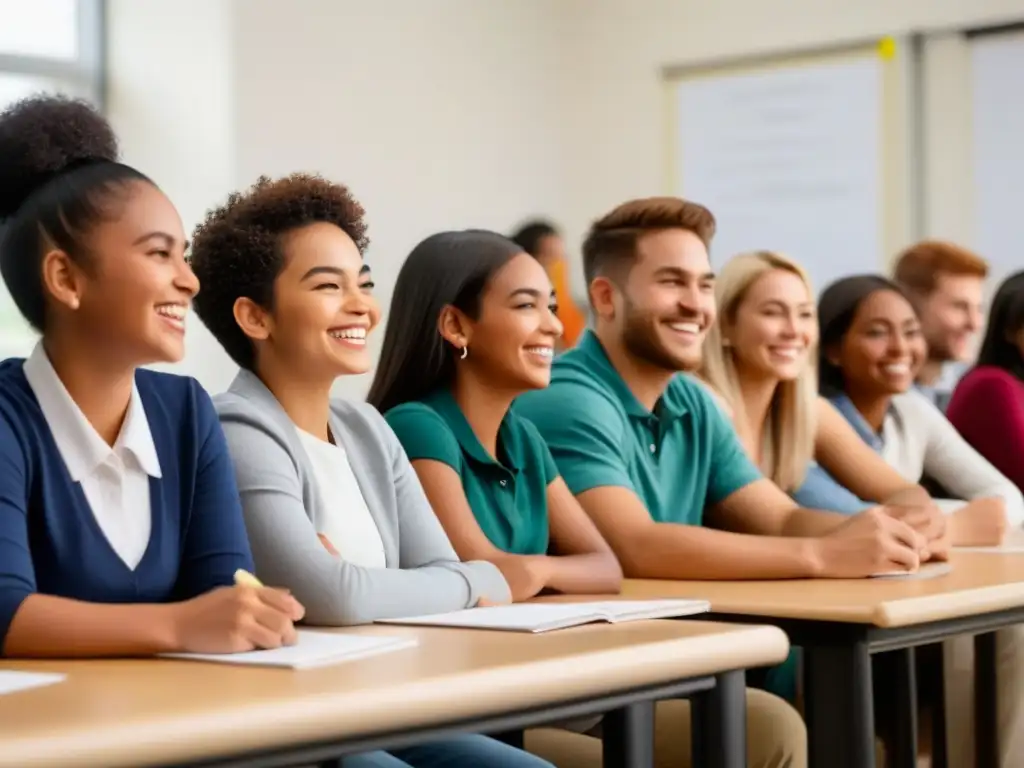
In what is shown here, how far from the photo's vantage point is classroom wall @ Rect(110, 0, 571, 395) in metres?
6.01

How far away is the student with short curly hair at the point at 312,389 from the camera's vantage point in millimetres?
1963

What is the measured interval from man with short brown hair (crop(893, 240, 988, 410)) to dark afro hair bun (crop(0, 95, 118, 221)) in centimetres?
291

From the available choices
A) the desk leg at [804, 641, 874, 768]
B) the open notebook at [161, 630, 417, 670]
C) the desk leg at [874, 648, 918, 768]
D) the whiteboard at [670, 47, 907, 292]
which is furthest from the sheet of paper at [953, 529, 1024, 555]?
the whiteboard at [670, 47, 907, 292]

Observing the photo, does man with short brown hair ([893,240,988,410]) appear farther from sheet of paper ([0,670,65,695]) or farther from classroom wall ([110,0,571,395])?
sheet of paper ([0,670,65,695])

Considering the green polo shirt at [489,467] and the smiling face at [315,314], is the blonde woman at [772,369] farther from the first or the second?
the smiling face at [315,314]

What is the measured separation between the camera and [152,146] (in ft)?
20.3

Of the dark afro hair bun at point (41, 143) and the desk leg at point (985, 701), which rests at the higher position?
the dark afro hair bun at point (41, 143)

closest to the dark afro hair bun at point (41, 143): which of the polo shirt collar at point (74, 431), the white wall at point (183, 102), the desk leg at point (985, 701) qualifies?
the polo shirt collar at point (74, 431)

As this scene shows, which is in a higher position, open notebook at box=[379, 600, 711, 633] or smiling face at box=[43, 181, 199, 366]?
smiling face at box=[43, 181, 199, 366]

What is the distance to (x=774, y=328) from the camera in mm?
3178

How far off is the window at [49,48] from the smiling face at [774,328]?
348 centimetres

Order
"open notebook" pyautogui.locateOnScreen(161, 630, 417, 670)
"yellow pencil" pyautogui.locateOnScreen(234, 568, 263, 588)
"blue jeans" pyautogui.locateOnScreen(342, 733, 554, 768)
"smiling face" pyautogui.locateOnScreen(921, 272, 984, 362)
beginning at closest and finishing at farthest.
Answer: "open notebook" pyautogui.locateOnScreen(161, 630, 417, 670) < "yellow pencil" pyautogui.locateOnScreen(234, 568, 263, 588) < "blue jeans" pyautogui.locateOnScreen(342, 733, 554, 768) < "smiling face" pyautogui.locateOnScreen(921, 272, 984, 362)

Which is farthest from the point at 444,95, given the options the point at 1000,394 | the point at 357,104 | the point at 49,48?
the point at 1000,394

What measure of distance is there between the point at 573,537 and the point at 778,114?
463 cm
